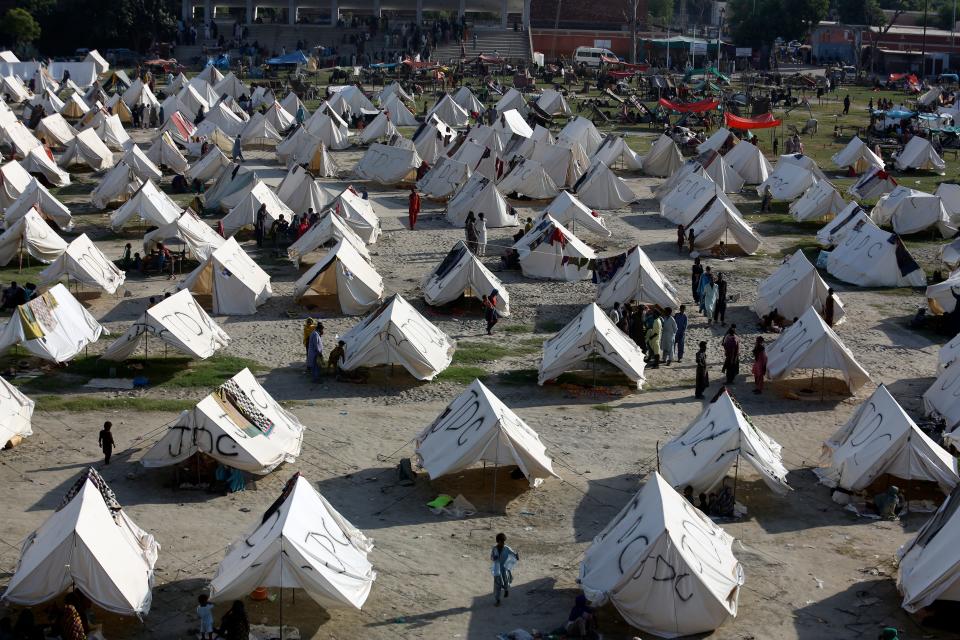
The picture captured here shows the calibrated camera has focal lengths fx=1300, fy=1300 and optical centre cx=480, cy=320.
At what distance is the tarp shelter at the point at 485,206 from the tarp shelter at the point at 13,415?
17289 millimetres

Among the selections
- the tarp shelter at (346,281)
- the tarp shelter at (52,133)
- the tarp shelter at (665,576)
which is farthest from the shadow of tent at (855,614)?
the tarp shelter at (52,133)

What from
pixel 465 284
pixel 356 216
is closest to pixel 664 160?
pixel 356 216

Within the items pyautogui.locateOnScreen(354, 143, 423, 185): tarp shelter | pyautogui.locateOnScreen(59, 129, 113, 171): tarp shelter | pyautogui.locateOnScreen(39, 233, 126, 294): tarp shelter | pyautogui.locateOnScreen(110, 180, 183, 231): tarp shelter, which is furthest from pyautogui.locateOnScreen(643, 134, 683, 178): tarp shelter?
pyautogui.locateOnScreen(39, 233, 126, 294): tarp shelter

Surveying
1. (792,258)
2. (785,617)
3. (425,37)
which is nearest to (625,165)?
(792,258)

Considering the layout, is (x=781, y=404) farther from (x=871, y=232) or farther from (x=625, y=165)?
(x=625, y=165)

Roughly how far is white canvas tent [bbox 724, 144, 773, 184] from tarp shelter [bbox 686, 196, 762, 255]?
945cm

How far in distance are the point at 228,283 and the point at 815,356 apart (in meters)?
12.3

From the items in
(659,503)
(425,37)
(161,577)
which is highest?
(425,37)

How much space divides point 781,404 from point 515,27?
6381cm

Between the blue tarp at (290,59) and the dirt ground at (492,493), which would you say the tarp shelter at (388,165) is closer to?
the dirt ground at (492,493)

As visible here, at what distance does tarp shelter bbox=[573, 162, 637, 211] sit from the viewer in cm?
3919

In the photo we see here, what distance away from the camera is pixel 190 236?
31.1 meters

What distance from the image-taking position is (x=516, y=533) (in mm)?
17797

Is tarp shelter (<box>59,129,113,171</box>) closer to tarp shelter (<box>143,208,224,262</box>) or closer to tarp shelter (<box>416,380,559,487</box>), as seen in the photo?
tarp shelter (<box>143,208,224,262</box>)
